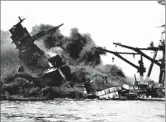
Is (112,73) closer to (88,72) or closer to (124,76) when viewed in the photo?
(124,76)

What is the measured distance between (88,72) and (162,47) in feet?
34.4

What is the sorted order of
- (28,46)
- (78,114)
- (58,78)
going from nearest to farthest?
(78,114) → (58,78) → (28,46)

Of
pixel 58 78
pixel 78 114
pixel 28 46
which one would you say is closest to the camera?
pixel 78 114

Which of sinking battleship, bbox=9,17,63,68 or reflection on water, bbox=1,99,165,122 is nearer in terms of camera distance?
reflection on water, bbox=1,99,165,122

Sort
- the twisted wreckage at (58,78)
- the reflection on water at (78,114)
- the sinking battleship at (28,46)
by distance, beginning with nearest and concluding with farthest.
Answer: the reflection on water at (78,114) < the twisted wreckage at (58,78) < the sinking battleship at (28,46)

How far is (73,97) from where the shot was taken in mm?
29484

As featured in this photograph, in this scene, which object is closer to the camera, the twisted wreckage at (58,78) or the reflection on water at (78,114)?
the reflection on water at (78,114)

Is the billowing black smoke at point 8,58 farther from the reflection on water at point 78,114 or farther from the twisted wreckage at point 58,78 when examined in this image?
the reflection on water at point 78,114

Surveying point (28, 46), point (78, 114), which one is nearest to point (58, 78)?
point (28, 46)

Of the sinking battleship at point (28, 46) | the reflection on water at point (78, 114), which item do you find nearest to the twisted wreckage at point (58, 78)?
the sinking battleship at point (28, 46)

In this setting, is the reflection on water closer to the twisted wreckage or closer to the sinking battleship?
the twisted wreckage

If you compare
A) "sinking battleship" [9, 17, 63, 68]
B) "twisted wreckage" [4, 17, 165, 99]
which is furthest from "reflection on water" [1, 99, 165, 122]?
"sinking battleship" [9, 17, 63, 68]

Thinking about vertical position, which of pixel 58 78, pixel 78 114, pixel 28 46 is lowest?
pixel 78 114

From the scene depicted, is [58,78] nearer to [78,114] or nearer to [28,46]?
[28,46]
